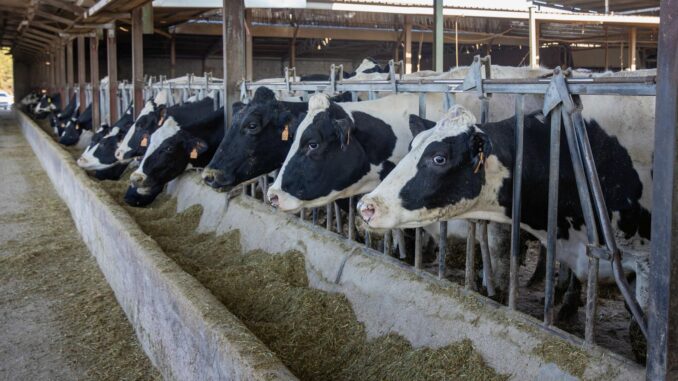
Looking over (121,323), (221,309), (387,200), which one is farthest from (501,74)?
(121,323)

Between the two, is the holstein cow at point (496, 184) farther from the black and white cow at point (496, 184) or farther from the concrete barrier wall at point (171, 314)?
the concrete barrier wall at point (171, 314)

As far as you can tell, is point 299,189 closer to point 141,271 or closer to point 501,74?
point 141,271

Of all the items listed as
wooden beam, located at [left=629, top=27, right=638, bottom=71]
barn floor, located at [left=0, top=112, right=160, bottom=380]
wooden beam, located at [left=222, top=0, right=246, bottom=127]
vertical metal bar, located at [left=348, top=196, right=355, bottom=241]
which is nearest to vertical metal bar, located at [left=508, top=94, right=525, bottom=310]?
vertical metal bar, located at [left=348, top=196, right=355, bottom=241]

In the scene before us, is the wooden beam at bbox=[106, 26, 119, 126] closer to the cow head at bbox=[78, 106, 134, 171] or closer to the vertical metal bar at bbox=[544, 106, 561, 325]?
the cow head at bbox=[78, 106, 134, 171]

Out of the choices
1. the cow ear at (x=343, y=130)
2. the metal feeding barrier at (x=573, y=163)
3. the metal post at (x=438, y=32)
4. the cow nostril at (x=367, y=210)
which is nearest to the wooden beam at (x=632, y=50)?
the metal post at (x=438, y=32)

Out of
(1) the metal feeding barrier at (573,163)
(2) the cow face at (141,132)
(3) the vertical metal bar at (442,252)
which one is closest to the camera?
(1) the metal feeding barrier at (573,163)

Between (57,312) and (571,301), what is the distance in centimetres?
416

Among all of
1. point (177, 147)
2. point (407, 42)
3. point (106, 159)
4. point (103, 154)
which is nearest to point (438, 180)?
point (177, 147)

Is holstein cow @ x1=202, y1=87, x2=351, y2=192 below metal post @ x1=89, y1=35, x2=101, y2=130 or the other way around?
below

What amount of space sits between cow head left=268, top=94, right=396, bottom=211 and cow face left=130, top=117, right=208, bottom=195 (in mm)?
3585

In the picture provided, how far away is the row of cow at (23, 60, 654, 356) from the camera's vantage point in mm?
3977

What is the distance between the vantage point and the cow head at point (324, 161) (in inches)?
206

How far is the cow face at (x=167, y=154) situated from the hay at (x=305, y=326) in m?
1.83

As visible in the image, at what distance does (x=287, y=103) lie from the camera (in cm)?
700
